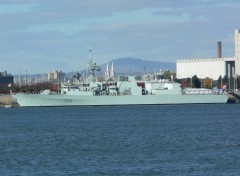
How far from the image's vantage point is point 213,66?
184000 mm

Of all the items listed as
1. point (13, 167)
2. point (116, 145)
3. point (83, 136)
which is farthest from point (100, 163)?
point (83, 136)

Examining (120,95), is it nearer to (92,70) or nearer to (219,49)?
(92,70)

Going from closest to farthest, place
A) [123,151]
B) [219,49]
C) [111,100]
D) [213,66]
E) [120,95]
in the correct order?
[123,151], [111,100], [120,95], [213,66], [219,49]

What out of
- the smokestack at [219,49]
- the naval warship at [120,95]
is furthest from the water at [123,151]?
the smokestack at [219,49]

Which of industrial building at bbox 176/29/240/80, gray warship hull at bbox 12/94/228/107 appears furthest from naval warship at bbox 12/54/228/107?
industrial building at bbox 176/29/240/80

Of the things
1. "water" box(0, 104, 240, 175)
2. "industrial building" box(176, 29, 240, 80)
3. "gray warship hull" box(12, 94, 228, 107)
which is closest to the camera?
"water" box(0, 104, 240, 175)

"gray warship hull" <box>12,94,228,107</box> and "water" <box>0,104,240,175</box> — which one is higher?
"gray warship hull" <box>12,94,228,107</box>

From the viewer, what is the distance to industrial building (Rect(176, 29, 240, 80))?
579ft

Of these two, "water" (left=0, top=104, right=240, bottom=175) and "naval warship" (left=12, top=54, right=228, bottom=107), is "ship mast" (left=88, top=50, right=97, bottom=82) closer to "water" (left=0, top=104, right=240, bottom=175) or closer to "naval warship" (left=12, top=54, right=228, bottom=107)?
"naval warship" (left=12, top=54, right=228, bottom=107)

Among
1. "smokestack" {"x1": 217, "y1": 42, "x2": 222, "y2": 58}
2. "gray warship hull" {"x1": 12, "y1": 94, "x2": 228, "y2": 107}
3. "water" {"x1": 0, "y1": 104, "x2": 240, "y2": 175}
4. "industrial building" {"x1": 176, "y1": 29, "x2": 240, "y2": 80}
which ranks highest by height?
"smokestack" {"x1": 217, "y1": 42, "x2": 222, "y2": 58}

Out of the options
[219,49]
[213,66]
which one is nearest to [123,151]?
[213,66]

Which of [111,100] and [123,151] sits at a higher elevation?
[111,100]

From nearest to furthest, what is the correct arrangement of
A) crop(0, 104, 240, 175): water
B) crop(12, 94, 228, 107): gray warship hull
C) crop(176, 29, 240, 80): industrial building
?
crop(0, 104, 240, 175): water → crop(12, 94, 228, 107): gray warship hull → crop(176, 29, 240, 80): industrial building

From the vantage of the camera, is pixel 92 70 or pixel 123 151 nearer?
pixel 123 151
